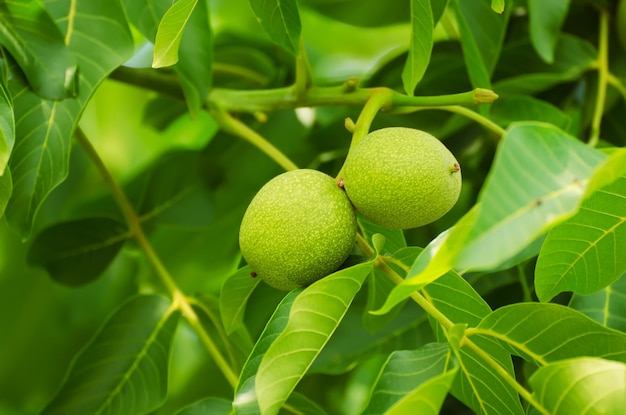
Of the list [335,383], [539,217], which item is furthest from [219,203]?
[539,217]

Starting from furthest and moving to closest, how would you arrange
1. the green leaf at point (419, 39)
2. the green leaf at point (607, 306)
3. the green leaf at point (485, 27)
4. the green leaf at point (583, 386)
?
the green leaf at point (485, 27) → the green leaf at point (607, 306) → the green leaf at point (419, 39) → the green leaf at point (583, 386)

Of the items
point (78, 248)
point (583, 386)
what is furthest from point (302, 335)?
point (78, 248)

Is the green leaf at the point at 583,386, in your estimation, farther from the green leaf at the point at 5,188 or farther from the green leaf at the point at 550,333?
the green leaf at the point at 5,188

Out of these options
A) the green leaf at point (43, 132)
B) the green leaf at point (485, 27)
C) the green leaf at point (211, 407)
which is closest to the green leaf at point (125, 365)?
the green leaf at point (211, 407)

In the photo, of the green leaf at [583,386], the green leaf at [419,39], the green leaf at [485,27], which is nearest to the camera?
the green leaf at [583,386]

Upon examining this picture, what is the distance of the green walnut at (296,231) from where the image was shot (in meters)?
0.70

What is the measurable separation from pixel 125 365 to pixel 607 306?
1.92ft

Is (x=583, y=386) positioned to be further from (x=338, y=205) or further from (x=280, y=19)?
(x=280, y=19)

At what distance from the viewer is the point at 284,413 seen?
849 millimetres

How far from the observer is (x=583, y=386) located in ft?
1.86

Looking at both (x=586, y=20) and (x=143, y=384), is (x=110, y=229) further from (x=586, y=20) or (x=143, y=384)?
(x=586, y=20)

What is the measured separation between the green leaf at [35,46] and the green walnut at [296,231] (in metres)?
0.26

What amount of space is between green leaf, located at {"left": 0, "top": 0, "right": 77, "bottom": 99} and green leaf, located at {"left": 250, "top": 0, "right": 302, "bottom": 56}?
21cm

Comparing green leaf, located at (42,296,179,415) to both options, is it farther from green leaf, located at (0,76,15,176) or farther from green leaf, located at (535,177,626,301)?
green leaf, located at (535,177,626,301)
